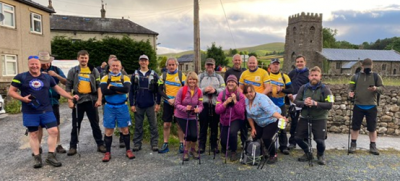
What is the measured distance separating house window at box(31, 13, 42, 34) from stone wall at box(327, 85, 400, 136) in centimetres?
2043

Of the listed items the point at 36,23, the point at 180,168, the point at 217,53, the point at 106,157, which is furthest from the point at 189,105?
the point at 217,53

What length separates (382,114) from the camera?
9.05 meters

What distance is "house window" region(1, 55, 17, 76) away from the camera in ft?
54.2

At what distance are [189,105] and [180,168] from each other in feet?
4.08

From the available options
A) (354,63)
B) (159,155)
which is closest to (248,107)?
(159,155)

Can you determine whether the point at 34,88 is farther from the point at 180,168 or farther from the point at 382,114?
the point at 382,114

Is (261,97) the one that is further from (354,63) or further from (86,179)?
(354,63)

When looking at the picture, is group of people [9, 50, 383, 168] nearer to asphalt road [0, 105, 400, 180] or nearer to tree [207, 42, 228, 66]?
asphalt road [0, 105, 400, 180]

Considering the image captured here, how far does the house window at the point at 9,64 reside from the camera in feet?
54.2

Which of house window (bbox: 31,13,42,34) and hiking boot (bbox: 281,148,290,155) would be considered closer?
hiking boot (bbox: 281,148,290,155)

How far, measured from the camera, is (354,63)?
56281 mm

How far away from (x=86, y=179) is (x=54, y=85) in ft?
6.59

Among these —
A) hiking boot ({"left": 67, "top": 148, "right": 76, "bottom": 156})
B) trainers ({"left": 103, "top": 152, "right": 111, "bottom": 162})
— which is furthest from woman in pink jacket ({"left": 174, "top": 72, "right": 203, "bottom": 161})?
hiking boot ({"left": 67, "top": 148, "right": 76, "bottom": 156})

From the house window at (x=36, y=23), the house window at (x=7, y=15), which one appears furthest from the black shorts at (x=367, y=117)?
the house window at (x=36, y=23)
